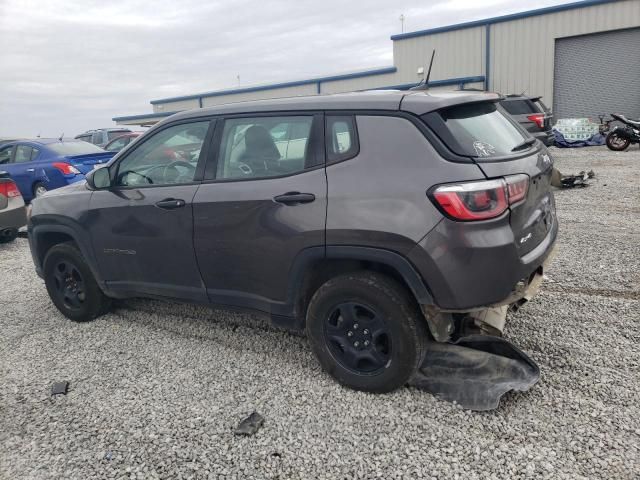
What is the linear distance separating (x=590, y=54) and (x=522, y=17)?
2933 millimetres

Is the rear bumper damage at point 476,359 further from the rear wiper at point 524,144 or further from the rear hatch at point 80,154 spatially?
the rear hatch at point 80,154

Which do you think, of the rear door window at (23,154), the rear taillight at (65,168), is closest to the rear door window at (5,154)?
the rear door window at (23,154)

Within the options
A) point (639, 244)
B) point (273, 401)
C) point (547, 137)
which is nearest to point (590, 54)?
point (547, 137)

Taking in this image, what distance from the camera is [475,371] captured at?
303 cm

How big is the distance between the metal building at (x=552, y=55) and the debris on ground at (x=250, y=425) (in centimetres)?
1703

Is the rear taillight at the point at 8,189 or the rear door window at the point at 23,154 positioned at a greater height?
the rear door window at the point at 23,154

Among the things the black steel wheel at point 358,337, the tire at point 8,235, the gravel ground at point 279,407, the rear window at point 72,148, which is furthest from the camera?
the rear window at point 72,148

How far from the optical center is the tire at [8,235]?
25.3 feet

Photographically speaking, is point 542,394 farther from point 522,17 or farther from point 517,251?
point 522,17

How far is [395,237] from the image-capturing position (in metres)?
2.68

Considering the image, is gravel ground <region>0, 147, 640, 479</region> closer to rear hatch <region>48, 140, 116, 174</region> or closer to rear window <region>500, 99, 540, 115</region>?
rear hatch <region>48, 140, 116, 174</region>

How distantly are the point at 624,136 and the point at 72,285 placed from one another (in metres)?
15.3

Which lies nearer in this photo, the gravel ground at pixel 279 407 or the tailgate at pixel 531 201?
the gravel ground at pixel 279 407

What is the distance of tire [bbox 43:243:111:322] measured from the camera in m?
4.27
